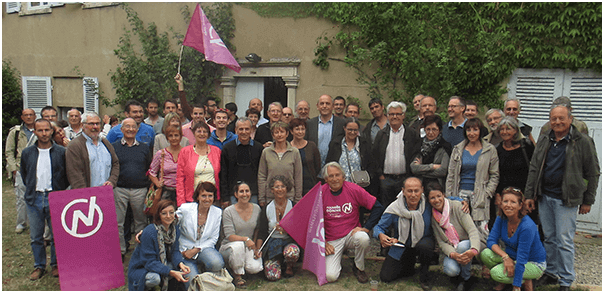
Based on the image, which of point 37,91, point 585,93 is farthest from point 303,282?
point 37,91

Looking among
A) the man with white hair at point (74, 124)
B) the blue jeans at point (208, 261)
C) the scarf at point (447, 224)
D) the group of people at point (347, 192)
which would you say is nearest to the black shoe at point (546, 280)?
the group of people at point (347, 192)

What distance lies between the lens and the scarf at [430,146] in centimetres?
487

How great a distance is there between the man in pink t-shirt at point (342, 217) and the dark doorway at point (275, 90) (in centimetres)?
447

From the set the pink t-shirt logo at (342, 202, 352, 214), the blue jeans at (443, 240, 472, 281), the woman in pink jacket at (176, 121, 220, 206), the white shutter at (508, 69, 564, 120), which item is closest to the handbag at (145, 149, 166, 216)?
the woman in pink jacket at (176, 121, 220, 206)

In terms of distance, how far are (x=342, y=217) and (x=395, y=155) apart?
1.07m

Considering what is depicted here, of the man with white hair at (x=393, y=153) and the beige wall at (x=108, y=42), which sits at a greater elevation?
the beige wall at (x=108, y=42)

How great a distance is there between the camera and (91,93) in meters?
10.8

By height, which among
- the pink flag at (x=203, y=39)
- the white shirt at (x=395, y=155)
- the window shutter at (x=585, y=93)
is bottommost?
the white shirt at (x=395, y=155)

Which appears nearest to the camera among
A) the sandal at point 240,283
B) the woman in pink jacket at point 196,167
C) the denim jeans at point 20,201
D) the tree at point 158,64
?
the sandal at point 240,283

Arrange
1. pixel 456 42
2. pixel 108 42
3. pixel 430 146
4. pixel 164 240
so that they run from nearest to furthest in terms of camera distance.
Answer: pixel 164 240 → pixel 430 146 → pixel 456 42 → pixel 108 42

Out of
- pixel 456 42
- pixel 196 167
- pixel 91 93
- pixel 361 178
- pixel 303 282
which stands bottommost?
pixel 303 282

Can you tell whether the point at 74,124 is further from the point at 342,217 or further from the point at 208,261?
the point at 342,217

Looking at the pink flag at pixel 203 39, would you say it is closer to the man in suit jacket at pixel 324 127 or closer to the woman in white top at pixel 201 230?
the man in suit jacket at pixel 324 127

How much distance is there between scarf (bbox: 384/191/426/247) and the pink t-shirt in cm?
35
